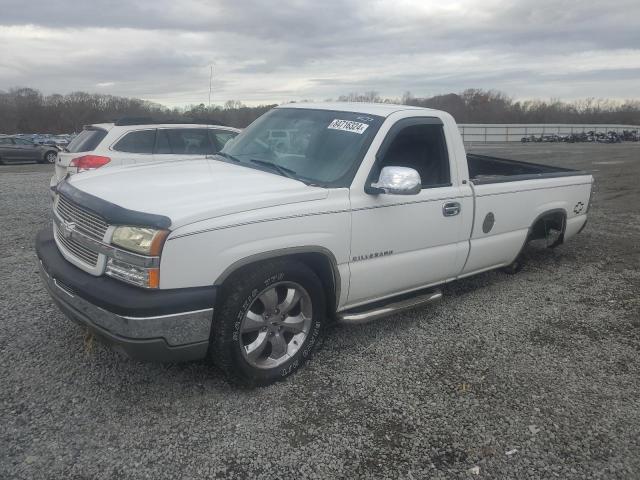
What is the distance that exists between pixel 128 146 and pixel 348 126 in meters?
5.29

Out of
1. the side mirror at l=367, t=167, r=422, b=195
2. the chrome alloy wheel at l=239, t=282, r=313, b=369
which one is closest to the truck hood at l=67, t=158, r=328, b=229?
the side mirror at l=367, t=167, r=422, b=195

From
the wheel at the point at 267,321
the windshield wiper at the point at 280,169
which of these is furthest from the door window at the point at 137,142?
the wheel at the point at 267,321

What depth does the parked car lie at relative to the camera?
24641mm

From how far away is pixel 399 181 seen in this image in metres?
3.52

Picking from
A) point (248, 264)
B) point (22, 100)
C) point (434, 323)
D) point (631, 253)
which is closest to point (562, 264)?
point (631, 253)

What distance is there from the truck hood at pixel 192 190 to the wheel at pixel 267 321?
0.43m

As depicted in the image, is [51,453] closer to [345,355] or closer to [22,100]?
[345,355]

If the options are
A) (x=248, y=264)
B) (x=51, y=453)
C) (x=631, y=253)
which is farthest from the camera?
(x=631, y=253)

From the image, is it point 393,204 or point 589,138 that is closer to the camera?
point 393,204

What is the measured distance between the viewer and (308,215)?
11.0 feet

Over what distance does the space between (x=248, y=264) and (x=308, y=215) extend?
52 centimetres

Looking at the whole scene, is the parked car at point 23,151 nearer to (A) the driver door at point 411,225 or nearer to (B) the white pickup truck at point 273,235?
(B) the white pickup truck at point 273,235

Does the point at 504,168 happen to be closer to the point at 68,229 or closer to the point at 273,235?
the point at 273,235

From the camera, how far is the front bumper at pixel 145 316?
2.76 meters
